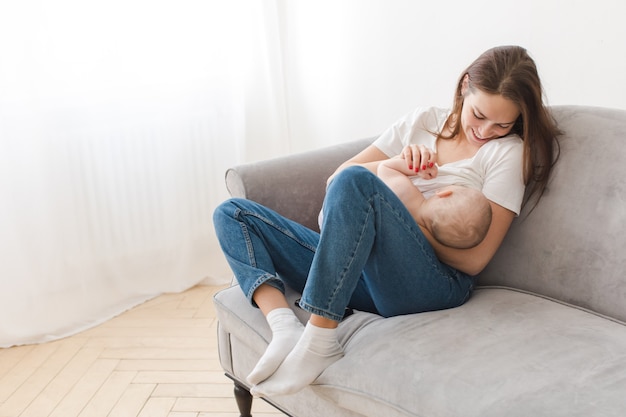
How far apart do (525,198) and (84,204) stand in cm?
162

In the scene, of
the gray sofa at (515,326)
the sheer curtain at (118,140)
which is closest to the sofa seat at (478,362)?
the gray sofa at (515,326)

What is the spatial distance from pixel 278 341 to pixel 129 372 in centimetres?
92

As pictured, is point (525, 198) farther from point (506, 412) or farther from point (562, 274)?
point (506, 412)

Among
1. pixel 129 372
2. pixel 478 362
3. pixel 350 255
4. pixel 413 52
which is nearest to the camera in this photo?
pixel 478 362

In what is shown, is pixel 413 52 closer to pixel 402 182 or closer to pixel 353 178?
pixel 402 182

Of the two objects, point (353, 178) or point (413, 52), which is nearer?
point (353, 178)

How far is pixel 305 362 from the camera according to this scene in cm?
149

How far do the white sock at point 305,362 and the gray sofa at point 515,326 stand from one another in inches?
1.1

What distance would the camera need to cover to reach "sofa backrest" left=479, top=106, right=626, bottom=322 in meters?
1.59

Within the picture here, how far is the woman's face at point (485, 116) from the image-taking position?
66.1 inches

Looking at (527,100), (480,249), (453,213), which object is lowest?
(480,249)

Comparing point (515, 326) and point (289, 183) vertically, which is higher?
point (289, 183)

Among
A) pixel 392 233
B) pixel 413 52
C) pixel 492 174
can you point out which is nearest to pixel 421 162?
pixel 492 174

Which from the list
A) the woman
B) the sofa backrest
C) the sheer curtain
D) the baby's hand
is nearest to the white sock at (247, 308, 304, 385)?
the woman
